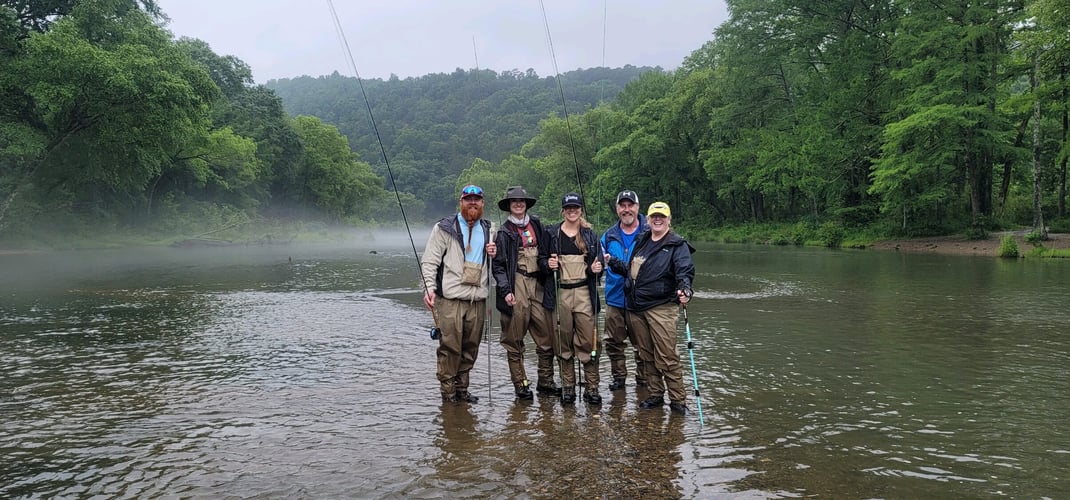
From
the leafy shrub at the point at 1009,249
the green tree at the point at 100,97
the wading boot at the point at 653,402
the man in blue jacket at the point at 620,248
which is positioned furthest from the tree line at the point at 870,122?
the green tree at the point at 100,97

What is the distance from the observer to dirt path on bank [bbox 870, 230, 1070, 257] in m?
25.4

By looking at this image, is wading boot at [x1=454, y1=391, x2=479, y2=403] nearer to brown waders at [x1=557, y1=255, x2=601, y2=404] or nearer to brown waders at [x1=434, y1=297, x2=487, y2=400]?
brown waders at [x1=434, y1=297, x2=487, y2=400]

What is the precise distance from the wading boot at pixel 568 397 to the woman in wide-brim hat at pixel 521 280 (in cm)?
42

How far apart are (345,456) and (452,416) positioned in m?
1.28

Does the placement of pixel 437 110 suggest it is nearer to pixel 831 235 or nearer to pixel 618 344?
pixel 831 235

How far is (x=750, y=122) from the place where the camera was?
47531 mm

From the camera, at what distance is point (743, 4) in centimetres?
4272

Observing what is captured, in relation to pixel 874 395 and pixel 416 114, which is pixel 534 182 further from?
pixel 874 395

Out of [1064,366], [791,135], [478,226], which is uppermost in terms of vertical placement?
[791,135]

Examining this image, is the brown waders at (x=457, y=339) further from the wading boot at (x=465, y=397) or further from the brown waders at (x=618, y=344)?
the brown waders at (x=618, y=344)

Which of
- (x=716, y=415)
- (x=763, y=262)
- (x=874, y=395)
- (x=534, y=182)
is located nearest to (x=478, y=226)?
(x=716, y=415)

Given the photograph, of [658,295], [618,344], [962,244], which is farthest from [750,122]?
[658,295]

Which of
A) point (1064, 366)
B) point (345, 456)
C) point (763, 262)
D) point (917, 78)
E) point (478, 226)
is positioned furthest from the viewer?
point (917, 78)

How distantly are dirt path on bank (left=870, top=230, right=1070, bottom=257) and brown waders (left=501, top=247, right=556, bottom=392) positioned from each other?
26.1 metres
